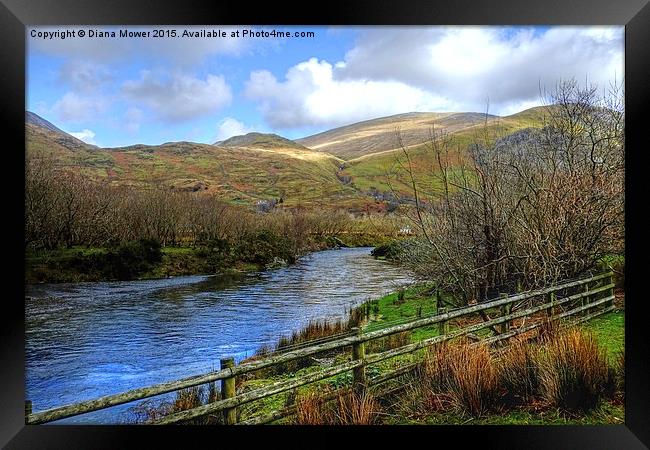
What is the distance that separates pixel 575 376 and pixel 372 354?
4.85ft

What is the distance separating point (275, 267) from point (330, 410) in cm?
124

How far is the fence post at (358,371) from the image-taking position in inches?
126

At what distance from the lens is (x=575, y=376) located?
10.5 ft

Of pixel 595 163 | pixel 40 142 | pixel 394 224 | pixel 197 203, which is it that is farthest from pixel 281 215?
pixel 595 163

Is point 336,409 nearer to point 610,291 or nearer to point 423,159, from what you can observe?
point 423,159

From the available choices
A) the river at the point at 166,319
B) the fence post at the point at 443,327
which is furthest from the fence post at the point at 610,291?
the river at the point at 166,319

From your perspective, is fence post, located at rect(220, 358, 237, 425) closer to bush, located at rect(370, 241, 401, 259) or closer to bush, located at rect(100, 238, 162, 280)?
bush, located at rect(100, 238, 162, 280)

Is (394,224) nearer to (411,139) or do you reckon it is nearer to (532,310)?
(411,139)

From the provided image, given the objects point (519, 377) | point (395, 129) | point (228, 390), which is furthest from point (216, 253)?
point (519, 377)

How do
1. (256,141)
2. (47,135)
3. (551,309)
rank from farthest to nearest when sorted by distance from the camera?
(256,141), (551,309), (47,135)

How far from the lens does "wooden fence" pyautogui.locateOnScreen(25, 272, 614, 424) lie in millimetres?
2953

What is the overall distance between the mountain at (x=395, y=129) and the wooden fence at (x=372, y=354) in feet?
4.78

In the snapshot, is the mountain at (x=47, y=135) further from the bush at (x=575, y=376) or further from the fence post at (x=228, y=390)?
the bush at (x=575, y=376)

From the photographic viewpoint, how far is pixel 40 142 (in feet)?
11.2
